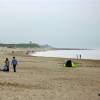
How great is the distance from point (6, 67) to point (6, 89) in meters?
9.74

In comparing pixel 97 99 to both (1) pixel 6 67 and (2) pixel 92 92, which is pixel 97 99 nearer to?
(2) pixel 92 92

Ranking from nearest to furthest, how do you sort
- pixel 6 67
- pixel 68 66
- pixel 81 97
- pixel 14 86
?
pixel 81 97 → pixel 14 86 → pixel 6 67 → pixel 68 66

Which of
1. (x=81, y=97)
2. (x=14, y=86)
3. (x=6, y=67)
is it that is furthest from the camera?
(x=6, y=67)

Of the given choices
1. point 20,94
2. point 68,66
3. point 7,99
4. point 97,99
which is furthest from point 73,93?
point 68,66

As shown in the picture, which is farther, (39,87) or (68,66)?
(68,66)

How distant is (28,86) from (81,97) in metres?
3.63

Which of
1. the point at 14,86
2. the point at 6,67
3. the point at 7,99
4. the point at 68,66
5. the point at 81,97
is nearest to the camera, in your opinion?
the point at 7,99

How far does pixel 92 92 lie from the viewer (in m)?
14.2

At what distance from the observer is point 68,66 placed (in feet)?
106

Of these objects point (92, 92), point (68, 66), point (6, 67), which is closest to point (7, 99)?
point (92, 92)

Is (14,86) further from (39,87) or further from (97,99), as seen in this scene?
(97,99)

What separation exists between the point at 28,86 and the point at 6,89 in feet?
5.32

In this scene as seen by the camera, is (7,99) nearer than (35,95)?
Yes

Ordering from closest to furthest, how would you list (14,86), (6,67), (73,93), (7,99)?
(7,99) < (73,93) < (14,86) < (6,67)
